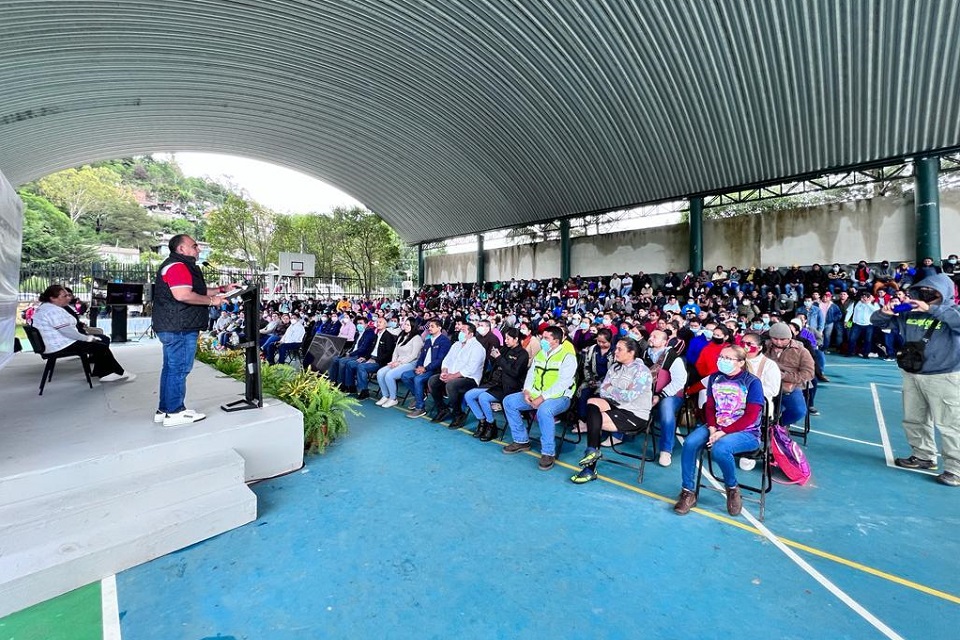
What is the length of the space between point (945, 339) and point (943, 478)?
1.22 m

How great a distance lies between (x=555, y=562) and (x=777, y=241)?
54.7ft

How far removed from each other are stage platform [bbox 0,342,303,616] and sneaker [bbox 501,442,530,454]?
2109 millimetres

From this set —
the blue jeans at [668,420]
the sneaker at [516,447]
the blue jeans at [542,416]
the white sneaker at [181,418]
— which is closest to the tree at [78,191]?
the white sneaker at [181,418]

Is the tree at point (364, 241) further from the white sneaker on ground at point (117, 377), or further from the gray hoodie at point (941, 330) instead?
the gray hoodie at point (941, 330)

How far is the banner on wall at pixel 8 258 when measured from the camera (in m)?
4.78

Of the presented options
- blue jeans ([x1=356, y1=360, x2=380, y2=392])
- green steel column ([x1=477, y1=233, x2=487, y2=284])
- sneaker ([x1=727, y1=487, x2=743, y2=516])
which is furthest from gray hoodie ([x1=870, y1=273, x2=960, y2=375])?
green steel column ([x1=477, y1=233, x2=487, y2=284])

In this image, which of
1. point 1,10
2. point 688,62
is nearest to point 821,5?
point 688,62

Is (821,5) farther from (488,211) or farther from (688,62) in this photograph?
(488,211)

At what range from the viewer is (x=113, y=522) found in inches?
98.3

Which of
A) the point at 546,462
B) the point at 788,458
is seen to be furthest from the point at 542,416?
the point at 788,458

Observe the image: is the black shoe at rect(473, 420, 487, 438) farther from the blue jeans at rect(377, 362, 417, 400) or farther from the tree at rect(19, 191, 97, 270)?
the tree at rect(19, 191, 97, 270)

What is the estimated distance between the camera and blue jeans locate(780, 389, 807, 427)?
4.33 m

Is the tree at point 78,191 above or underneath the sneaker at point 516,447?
above

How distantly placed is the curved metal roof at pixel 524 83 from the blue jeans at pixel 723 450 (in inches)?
435
